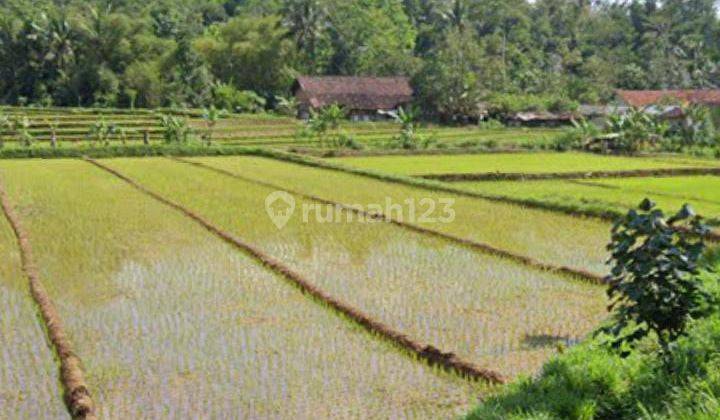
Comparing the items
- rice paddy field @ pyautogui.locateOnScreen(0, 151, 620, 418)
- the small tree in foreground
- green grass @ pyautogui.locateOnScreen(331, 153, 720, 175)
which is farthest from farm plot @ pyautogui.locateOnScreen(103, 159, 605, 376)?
green grass @ pyautogui.locateOnScreen(331, 153, 720, 175)

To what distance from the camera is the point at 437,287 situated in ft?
26.3

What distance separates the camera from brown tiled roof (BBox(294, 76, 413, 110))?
46094 mm

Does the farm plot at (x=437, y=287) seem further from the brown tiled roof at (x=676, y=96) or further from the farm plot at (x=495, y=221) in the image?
the brown tiled roof at (x=676, y=96)

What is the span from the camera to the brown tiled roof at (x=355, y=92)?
46.1m

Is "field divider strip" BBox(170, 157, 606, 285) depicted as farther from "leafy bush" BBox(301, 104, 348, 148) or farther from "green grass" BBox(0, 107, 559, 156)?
"green grass" BBox(0, 107, 559, 156)

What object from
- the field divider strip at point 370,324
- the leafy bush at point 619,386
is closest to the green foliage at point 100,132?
the field divider strip at point 370,324

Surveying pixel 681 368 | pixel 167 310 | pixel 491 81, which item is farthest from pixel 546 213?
pixel 491 81

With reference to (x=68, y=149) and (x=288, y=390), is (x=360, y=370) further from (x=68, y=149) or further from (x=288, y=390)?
(x=68, y=149)

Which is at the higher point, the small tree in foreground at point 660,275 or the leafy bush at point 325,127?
the small tree in foreground at point 660,275

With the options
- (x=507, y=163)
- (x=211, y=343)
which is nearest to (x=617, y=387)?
(x=211, y=343)

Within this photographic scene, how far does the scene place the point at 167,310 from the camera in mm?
7145

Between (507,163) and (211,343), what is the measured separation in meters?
18.0

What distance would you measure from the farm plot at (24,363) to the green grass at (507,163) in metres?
13.3

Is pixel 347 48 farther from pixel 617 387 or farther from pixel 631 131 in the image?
pixel 617 387
